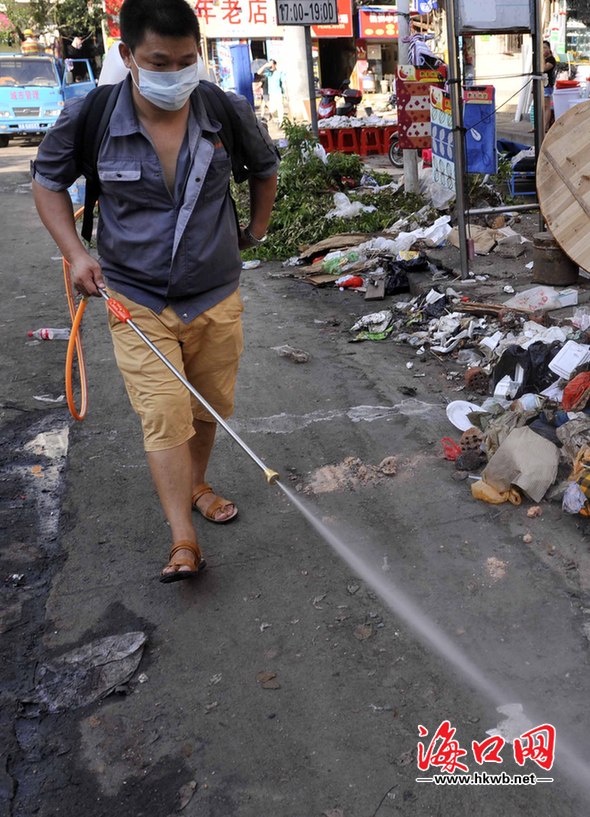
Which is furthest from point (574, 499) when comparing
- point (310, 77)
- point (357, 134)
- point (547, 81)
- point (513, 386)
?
point (357, 134)

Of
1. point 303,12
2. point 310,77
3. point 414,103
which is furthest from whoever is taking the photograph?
point 310,77

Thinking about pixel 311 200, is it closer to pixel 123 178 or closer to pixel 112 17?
pixel 123 178

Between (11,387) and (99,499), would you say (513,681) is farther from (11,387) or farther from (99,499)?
(11,387)

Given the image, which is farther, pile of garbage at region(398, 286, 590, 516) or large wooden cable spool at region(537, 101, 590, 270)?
large wooden cable spool at region(537, 101, 590, 270)

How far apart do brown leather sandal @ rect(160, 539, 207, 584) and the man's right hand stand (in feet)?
3.15

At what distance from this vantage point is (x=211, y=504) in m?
3.55

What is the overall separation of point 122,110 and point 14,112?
2262 cm

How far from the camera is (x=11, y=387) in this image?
545cm

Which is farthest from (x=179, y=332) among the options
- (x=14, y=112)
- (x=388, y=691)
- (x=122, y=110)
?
(x=14, y=112)

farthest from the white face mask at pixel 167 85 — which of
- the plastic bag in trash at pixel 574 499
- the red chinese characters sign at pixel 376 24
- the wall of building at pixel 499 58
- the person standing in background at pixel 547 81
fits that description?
the red chinese characters sign at pixel 376 24

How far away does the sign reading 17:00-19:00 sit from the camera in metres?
10.6

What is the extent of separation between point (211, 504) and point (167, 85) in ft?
5.59

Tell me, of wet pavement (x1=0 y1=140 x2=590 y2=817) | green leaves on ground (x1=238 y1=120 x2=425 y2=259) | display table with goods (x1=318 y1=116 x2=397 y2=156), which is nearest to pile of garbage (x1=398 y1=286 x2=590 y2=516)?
wet pavement (x1=0 y1=140 x2=590 y2=817)

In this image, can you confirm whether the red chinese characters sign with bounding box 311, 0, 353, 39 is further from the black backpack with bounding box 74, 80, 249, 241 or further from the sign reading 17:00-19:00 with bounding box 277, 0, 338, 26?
the black backpack with bounding box 74, 80, 249, 241
